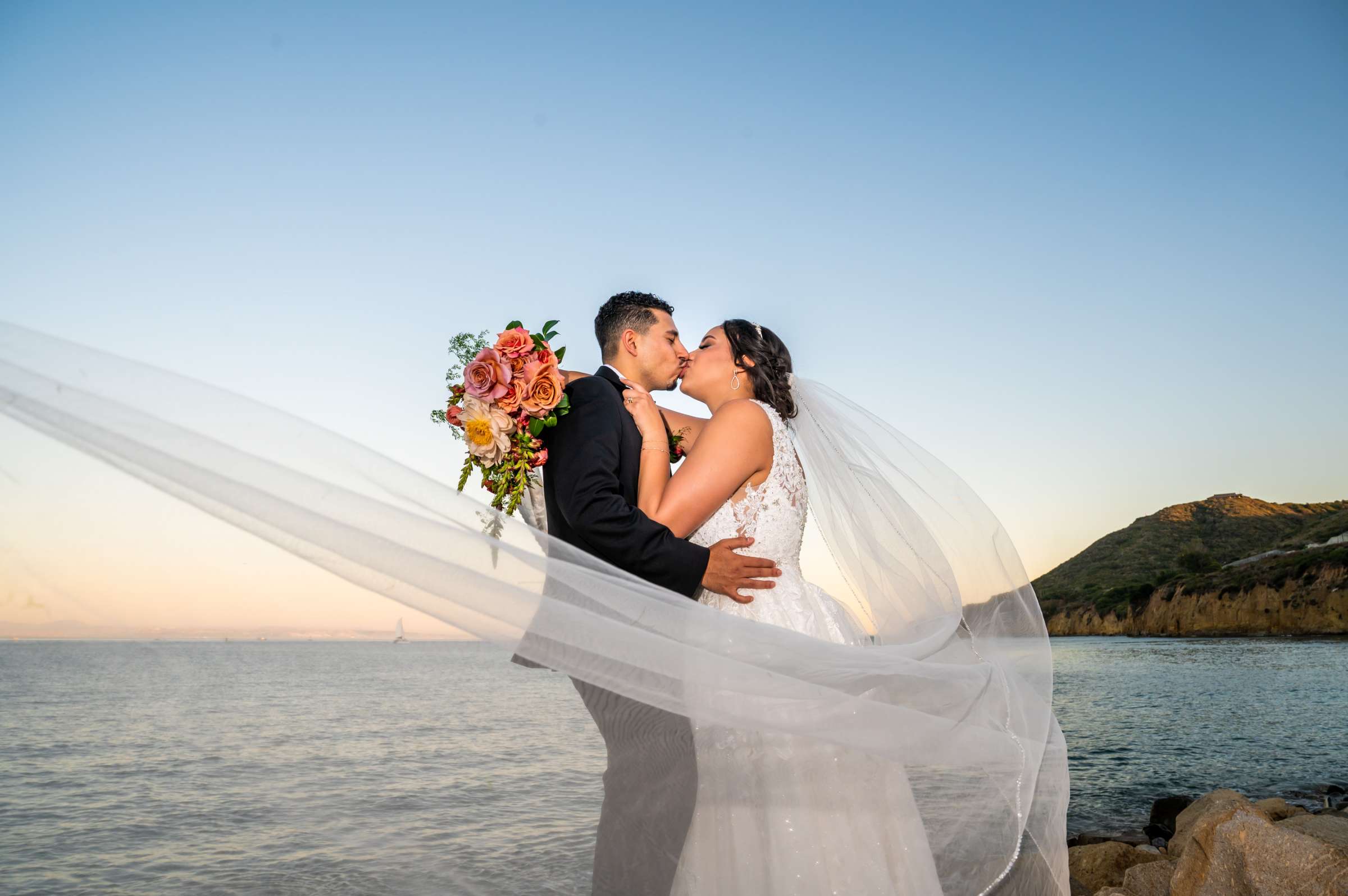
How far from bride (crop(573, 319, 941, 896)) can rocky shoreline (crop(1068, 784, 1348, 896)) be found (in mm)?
3104

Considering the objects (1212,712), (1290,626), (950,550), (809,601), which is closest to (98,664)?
(809,601)

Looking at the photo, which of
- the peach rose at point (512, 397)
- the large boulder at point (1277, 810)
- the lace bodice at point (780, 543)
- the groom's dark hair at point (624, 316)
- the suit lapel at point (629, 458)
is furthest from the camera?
the large boulder at point (1277, 810)

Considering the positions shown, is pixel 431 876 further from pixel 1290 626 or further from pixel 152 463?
pixel 1290 626

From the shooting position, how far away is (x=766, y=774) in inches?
114

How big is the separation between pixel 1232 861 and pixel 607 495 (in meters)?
4.68

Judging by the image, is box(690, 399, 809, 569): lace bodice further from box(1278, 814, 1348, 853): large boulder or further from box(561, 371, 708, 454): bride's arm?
box(1278, 814, 1348, 853): large boulder

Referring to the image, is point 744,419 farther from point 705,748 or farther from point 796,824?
point 796,824

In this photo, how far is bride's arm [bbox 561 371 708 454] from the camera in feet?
12.6

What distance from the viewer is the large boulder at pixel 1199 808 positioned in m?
6.96

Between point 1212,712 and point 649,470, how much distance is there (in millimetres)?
22846

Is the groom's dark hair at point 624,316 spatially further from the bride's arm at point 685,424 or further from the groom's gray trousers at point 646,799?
the groom's gray trousers at point 646,799

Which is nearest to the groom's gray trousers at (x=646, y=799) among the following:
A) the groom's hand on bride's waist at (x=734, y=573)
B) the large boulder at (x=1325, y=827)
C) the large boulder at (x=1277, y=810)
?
the groom's hand on bride's waist at (x=734, y=573)

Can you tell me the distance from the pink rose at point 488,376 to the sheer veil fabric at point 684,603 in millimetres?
679

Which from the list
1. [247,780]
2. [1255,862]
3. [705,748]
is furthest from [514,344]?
[1255,862]
